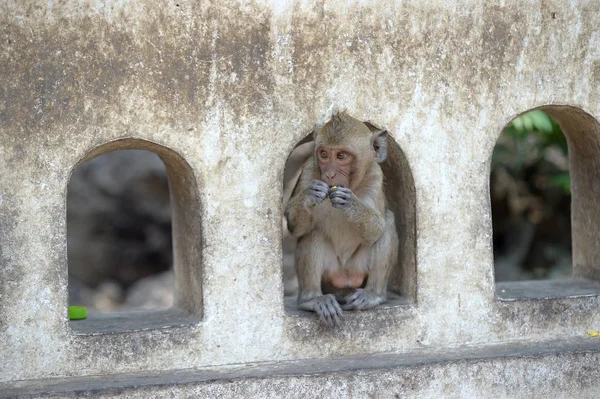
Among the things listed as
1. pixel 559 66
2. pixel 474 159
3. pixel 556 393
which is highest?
pixel 559 66

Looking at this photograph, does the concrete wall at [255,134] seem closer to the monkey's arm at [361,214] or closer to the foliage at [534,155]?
the monkey's arm at [361,214]

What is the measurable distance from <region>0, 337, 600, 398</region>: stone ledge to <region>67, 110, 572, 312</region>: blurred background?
5587 millimetres

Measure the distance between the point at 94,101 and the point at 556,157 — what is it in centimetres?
701

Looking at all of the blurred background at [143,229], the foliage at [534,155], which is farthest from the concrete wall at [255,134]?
the blurred background at [143,229]

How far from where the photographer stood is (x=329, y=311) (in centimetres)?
512

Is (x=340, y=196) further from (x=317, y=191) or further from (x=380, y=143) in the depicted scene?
(x=380, y=143)

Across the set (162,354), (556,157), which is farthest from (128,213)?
(162,354)

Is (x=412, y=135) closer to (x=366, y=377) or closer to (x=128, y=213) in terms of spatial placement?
(x=366, y=377)

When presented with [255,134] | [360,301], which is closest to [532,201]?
[360,301]

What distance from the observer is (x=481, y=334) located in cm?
539

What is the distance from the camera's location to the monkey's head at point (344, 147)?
510 centimetres

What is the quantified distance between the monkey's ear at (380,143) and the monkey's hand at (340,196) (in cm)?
33

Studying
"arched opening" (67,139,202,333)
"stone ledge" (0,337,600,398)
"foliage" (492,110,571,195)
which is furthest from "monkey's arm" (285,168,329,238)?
"arched opening" (67,139,202,333)

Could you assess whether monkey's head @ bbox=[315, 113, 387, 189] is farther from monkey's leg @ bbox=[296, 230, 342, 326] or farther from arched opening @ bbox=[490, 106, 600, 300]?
arched opening @ bbox=[490, 106, 600, 300]
